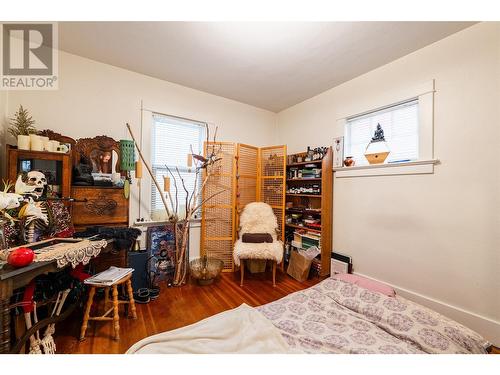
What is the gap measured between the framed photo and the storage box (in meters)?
1.48

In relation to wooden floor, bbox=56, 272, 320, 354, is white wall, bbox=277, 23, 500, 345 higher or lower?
higher

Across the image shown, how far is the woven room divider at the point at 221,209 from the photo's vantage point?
3.11 m

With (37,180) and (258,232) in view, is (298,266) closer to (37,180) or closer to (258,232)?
(258,232)

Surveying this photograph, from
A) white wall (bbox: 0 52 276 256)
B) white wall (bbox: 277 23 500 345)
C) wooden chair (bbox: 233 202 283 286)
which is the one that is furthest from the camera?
wooden chair (bbox: 233 202 283 286)

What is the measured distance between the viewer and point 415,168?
2.12m

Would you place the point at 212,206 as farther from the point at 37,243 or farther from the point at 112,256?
the point at 37,243

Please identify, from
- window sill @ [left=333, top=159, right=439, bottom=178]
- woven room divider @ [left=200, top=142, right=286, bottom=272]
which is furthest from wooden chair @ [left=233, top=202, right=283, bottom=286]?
window sill @ [left=333, top=159, right=439, bottom=178]

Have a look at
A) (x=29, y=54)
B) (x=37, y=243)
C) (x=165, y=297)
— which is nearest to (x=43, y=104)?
(x=29, y=54)

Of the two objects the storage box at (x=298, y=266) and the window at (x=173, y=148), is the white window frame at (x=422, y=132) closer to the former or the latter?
the storage box at (x=298, y=266)

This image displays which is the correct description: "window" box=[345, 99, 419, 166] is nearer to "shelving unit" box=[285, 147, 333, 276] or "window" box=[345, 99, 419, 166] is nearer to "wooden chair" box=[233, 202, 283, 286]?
"shelving unit" box=[285, 147, 333, 276]

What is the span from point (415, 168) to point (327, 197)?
1073 millimetres

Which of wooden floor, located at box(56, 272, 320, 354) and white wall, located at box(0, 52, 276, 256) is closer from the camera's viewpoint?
wooden floor, located at box(56, 272, 320, 354)

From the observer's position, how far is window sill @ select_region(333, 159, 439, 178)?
2041mm

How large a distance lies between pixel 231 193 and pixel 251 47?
2.00 metres
